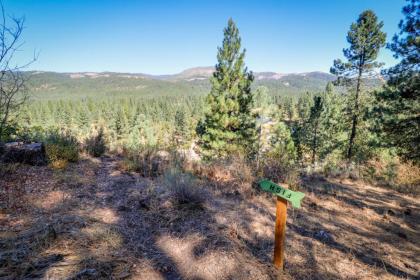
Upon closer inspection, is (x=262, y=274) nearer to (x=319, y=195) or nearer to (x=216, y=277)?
(x=216, y=277)

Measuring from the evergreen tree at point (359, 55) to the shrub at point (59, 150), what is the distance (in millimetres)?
15462

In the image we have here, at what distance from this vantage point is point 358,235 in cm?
374

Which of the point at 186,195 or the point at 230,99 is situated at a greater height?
the point at 230,99

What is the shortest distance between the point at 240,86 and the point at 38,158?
13.7 m

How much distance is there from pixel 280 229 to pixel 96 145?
277 inches

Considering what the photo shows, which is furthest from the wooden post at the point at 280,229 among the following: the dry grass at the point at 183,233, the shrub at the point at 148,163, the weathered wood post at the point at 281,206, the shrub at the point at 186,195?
the shrub at the point at 148,163

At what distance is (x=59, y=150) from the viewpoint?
6113 millimetres

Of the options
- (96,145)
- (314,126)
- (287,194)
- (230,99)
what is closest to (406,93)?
(287,194)

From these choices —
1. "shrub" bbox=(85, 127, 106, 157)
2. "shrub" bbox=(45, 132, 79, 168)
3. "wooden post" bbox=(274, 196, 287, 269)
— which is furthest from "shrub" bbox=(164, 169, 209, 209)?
"shrub" bbox=(85, 127, 106, 157)

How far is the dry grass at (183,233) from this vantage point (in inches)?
96.7

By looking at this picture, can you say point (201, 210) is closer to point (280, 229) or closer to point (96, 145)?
point (280, 229)

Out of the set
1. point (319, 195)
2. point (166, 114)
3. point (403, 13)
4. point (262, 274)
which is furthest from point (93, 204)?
point (166, 114)

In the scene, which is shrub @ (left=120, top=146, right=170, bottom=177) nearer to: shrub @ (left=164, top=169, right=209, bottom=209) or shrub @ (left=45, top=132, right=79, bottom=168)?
shrub @ (left=45, top=132, right=79, bottom=168)

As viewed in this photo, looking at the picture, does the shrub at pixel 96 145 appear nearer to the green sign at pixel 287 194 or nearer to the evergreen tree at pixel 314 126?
the green sign at pixel 287 194
